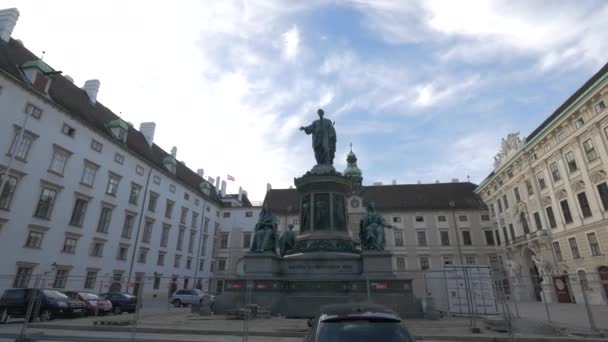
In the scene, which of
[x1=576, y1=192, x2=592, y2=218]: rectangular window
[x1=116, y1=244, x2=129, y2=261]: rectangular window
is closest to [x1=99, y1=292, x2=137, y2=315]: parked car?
[x1=116, y1=244, x2=129, y2=261]: rectangular window

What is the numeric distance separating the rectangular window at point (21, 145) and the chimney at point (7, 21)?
424 inches

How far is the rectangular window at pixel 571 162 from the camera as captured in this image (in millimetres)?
30319

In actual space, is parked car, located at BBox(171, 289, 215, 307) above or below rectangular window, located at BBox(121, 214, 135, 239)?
below

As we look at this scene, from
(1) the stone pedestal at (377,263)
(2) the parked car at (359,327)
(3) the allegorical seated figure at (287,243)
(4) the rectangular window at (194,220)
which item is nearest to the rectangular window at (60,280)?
(4) the rectangular window at (194,220)

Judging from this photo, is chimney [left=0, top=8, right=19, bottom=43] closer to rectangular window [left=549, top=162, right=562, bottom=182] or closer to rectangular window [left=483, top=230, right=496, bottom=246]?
rectangular window [left=549, top=162, right=562, bottom=182]

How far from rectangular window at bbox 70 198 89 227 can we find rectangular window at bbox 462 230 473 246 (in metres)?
50.5

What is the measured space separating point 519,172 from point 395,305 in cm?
3487

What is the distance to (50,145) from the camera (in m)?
27.0

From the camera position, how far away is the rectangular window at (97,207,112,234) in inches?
1249

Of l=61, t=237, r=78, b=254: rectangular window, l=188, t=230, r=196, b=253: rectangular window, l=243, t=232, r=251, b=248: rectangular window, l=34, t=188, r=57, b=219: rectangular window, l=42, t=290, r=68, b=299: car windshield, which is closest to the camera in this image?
l=42, t=290, r=68, b=299: car windshield

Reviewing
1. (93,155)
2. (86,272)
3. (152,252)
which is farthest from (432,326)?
(152,252)

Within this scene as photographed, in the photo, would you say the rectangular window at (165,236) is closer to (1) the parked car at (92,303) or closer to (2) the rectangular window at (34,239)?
(2) the rectangular window at (34,239)

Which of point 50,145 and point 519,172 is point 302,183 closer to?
point 50,145

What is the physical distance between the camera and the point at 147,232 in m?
38.1
